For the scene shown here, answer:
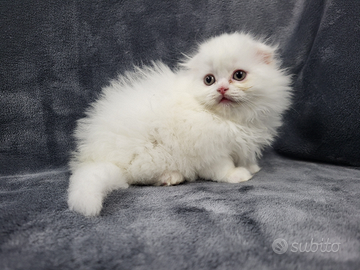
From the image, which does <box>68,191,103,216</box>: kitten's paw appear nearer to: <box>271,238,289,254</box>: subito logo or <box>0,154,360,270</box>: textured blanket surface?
<box>0,154,360,270</box>: textured blanket surface

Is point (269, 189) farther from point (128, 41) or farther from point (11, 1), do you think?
point (11, 1)

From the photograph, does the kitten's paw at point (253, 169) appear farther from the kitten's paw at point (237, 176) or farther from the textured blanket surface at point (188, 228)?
the textured blanket surface at point (188, 228)

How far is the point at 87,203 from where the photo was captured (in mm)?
934

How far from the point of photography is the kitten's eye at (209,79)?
1381mm

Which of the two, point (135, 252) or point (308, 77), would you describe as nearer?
point (135, 252)

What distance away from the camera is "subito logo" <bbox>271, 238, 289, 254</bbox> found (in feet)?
2.49

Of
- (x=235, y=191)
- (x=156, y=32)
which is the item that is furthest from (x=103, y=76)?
(x=235, y=191)

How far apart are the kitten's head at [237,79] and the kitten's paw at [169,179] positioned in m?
0.38

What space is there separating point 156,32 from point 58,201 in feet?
4.03

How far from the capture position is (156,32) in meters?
1.80

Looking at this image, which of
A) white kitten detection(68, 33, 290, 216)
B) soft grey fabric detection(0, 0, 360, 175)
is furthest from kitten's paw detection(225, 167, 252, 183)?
soft grey fabric detection(0, 0, 360, 175)

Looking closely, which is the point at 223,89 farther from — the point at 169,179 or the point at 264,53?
the point at 169,179

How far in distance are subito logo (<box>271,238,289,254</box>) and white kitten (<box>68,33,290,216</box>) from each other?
586 mm

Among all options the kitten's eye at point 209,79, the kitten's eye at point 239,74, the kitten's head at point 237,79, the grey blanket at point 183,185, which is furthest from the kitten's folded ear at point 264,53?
the grey blanket at point 183,185
